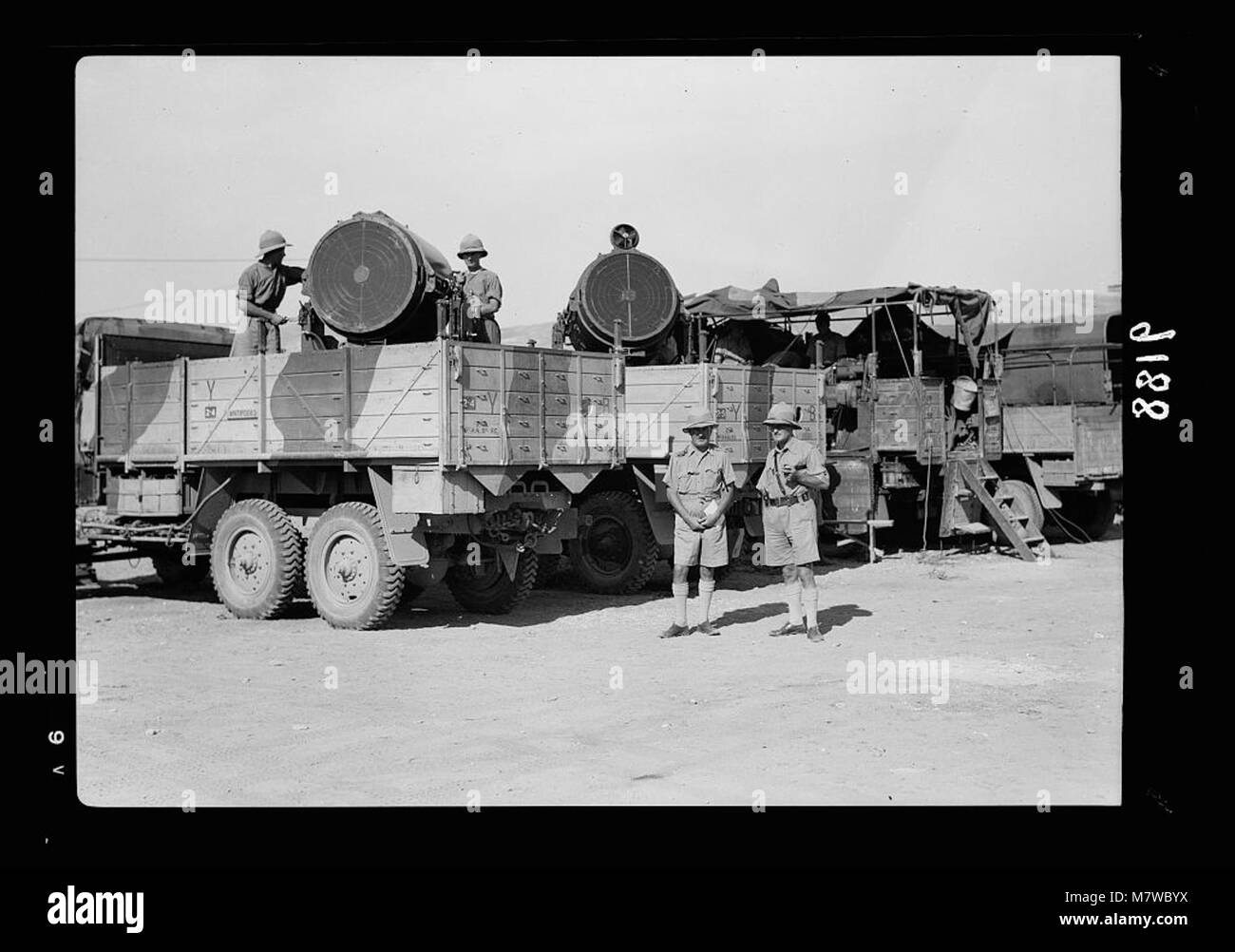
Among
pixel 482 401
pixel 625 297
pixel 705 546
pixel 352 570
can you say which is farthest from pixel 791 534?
pixel 625 297

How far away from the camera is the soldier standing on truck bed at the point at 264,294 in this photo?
11633mm

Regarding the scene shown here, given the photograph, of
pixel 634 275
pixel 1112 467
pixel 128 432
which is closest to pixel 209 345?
pixel 128 432

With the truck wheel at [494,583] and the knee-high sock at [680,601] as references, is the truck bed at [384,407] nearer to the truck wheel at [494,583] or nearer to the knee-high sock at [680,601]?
the truck wheel at [494,583]

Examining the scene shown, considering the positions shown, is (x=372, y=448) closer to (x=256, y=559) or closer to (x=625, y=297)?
(x=256, y=559)

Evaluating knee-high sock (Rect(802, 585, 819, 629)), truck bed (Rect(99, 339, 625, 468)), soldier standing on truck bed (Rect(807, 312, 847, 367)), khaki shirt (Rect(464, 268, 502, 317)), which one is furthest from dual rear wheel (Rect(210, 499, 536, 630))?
soldier standing on truck bed (Rect(807, 312, 847, 367))

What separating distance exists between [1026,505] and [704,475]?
316 inches

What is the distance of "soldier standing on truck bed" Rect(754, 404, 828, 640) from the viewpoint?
33.5 ft

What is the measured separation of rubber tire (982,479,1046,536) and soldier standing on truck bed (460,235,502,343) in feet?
26.6
